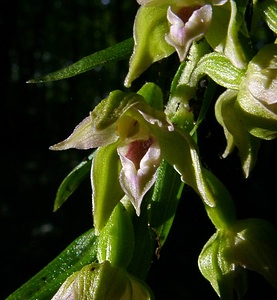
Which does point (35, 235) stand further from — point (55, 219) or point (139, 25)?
point (139, 25)

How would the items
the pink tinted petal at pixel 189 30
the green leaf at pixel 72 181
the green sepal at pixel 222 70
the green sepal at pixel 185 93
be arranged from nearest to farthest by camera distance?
1. the pink tinted petal at pixel 189 30
2. the green sepal at pixel 222 70
3. the green sepal at pixel 185 93
4. the green leaf at pixel 72 181

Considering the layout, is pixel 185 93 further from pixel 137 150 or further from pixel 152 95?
pixel 137 150

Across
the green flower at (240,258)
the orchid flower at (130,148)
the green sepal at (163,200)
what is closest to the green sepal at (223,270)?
the green flower at (240,258)

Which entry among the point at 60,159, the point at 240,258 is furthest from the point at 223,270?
the point at 60,159

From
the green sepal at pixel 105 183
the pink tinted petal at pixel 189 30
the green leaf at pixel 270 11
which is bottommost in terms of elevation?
the green sepal at pixel 105 183

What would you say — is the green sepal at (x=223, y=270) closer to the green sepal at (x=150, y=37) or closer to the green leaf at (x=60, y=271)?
the green leaf at (x=60, y=271)

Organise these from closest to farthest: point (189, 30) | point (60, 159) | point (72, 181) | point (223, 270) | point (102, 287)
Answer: point (189, 30)
point (102, 287)
point (223, 270)
point (72, 181)
point (60, 159)

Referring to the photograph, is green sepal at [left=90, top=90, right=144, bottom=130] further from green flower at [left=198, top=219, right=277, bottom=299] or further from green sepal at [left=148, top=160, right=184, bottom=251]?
green flower at [left=198, top=219, right=277, bottom=299]
